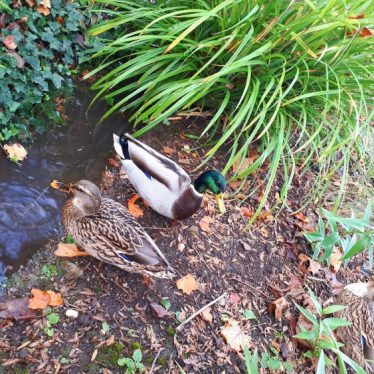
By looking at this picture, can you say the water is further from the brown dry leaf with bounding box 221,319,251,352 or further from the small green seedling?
the brown dry leaf with bounding box 221,319,251,352

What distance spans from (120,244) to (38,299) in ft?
1.76

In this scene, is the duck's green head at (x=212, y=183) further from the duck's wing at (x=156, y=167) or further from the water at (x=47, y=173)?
the water at (x=47, y=173)

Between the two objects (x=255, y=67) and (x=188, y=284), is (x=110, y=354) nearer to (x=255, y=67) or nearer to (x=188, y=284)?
(x=188, y=284)

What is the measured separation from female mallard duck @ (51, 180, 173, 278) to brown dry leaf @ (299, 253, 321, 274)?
3.85 ft

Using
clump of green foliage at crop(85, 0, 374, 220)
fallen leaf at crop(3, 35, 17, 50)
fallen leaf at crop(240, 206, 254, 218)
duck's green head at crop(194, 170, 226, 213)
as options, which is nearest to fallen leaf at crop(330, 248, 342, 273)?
clump of green foliage at crop(85, 0, 374, 220)

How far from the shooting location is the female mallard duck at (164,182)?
10.2ft

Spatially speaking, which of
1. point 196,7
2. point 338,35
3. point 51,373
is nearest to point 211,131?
point 196,7

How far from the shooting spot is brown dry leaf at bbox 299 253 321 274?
11.2 ft

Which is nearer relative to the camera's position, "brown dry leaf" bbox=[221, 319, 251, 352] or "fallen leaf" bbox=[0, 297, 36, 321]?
"fallen leaf" bbox=[0, 297, 36, 321]

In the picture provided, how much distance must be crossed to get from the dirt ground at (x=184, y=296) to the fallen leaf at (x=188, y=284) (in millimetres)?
26

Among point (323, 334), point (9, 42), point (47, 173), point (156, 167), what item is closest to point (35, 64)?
point (9, 42)

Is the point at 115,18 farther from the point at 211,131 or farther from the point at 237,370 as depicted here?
the point at 237,370

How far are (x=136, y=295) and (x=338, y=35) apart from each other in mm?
2349

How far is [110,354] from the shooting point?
97.8 inches
